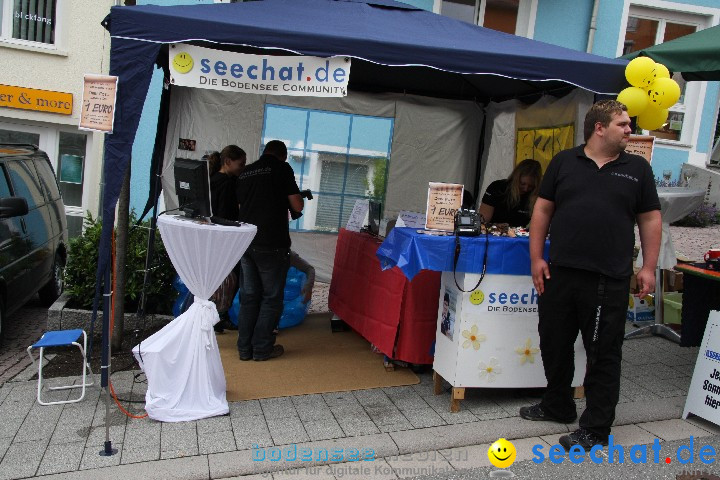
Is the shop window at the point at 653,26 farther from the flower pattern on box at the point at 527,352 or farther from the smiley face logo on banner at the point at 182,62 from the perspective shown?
the smiley face logo on banner at the point at 182,62

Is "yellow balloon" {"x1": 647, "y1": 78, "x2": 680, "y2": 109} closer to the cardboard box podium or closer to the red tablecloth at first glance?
the cardboard box podium

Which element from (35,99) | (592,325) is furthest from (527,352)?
(35,99)

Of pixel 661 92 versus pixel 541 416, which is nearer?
pixel 541 416

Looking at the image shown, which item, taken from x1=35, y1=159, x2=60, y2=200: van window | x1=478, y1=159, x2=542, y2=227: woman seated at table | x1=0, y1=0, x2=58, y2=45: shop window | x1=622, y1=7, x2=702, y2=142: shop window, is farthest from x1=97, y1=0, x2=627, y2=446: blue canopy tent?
x1=622, y1=7, x2=702, y2=142: shop window

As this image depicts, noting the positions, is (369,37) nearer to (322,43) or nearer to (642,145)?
(322,43)

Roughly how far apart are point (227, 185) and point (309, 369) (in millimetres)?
1756

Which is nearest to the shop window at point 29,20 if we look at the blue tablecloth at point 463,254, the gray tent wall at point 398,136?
the gray tent wall at point 398,136

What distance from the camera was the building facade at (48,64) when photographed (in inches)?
343

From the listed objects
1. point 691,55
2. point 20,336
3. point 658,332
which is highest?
point 691,55

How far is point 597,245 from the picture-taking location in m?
3.48

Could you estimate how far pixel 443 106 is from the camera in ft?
23.2

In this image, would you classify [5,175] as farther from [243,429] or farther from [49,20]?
[49,20]

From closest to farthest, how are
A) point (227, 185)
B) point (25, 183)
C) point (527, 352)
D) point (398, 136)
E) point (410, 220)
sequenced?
point (527, 352) → point (410, 220) → point (227, 185) → point (25, 183) → point (398, 136)

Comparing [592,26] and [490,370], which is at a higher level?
[592,26]
